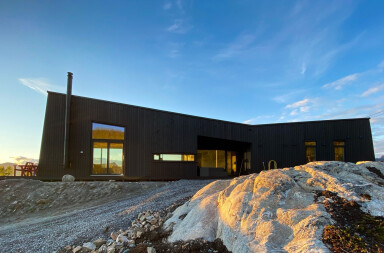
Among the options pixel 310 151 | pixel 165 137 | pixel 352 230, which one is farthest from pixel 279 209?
pixel 310 151

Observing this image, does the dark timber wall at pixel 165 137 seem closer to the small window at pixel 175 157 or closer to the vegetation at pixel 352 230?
the small window at pixel 175 157

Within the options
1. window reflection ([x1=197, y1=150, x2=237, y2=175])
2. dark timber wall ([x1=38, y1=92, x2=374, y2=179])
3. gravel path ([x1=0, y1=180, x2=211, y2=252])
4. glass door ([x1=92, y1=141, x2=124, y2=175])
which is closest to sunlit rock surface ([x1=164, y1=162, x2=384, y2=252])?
gravel path ([x1=0, y1=180, x2=211, y2=252])

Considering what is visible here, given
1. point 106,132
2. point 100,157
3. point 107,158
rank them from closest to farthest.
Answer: point 100,157
point 107,158
point 106,132

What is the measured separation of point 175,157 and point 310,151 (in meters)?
12.1

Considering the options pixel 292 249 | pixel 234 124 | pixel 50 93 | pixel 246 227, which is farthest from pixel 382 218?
pixel 234 124

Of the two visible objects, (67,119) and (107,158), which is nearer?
(67,119)

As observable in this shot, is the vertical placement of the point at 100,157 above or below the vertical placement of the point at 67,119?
below

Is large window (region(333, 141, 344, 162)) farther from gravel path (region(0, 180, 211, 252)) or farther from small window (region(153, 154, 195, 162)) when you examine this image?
gravel path (region(0, 180, 211, 252))

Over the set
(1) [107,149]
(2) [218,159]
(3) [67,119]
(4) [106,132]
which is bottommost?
(2) [218,159]

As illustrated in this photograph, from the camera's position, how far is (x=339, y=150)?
23203 mm

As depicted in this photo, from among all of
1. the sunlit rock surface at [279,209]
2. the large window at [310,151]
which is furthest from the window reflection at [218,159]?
the sunlit rock surface at [279,209]

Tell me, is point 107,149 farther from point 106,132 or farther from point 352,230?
point 352,230

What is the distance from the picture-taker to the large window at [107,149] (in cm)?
1716

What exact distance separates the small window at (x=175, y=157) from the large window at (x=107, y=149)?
2486 millimetres
